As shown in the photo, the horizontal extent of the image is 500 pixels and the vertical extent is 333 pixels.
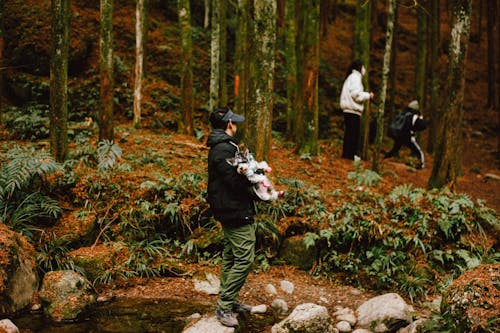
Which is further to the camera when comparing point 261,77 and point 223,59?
point 223,59

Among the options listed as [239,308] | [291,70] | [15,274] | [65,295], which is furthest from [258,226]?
[291,70]

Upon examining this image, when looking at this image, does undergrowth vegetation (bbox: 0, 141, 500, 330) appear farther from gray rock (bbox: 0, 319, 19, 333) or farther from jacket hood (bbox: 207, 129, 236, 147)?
jacket hood (bbox: 207, 129, 236, 147)

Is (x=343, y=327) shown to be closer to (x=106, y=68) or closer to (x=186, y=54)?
(x=106, y=68)

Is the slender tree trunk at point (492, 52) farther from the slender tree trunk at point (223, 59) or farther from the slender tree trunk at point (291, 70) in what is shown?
the slender tree trunk at point (223, 59)

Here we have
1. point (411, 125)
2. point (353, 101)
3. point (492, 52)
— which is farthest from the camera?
point (492, 52)

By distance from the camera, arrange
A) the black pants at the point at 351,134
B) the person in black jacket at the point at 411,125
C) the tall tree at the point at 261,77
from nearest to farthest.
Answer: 1. the tall tree at the point at 261,77
2. the black pants at the point at 351,134
3. the person in black jacket at the point at 411,125

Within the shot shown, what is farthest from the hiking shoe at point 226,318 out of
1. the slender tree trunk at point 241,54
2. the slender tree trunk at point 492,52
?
the slender tree trunk at point 492,52

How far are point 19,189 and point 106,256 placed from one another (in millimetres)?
1815

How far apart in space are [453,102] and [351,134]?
3316 mm

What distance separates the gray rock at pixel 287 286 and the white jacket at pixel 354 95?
5.60 meters

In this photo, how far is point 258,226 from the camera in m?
6.67

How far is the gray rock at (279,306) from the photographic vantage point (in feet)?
17.9

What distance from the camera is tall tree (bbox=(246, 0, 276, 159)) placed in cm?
660

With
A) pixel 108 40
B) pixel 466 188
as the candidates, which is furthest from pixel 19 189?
pixel 466 188
